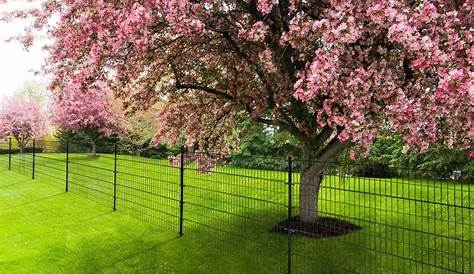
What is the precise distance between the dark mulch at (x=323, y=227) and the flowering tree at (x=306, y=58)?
0.68 feet

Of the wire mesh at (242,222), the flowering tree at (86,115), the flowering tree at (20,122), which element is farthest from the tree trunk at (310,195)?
the flowering tree at (20,122)

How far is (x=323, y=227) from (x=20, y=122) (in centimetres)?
2496

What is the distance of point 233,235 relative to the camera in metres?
7.33

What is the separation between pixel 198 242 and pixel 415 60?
4.58 meters

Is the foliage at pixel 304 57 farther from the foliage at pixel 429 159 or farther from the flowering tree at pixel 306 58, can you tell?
the foliage at pixel 429 159

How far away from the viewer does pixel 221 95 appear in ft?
26.6

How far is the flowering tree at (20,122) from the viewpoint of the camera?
27547 millimetres

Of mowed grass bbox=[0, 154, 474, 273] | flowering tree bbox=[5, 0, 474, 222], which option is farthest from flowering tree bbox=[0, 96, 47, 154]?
flowering tree bbox=[5, 0, 474, 222]

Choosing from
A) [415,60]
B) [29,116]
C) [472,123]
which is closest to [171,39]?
[415,60]

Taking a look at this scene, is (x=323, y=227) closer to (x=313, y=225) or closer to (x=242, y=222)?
(x=313, y=225)

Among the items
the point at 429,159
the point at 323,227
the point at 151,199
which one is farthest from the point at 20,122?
the point at 323,227

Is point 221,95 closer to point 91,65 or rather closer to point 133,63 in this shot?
point 133,63

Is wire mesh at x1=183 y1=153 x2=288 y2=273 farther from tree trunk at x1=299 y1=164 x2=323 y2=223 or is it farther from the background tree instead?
the background tree

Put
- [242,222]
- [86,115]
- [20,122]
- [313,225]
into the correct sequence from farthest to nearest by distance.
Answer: [20,122], [86,115], [242,222], [313,225]
